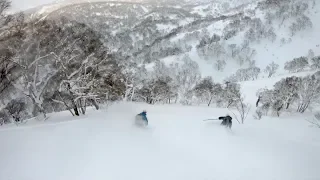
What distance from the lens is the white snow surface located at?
32.7 feet

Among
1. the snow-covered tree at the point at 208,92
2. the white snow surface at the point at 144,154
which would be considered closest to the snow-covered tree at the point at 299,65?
the snow-covered tree at the point at 208,92

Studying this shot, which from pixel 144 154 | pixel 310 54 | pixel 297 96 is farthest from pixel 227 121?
pixel 310 54

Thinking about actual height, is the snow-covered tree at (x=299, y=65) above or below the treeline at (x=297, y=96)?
above

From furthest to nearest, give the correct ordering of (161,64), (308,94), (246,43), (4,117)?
(246,43)
(161,64)
(308,94)
(4,117)

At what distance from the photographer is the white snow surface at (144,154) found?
392 inches

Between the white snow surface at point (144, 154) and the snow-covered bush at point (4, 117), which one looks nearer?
the white snow surface at point (144, 154)

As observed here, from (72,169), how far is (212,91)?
4963cm

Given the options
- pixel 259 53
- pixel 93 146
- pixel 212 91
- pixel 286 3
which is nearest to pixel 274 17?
pixel 286 3

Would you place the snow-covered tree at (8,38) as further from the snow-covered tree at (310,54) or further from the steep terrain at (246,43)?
the snow-covered tree at (310,54)

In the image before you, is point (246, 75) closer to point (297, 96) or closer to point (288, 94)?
point (297, 96)

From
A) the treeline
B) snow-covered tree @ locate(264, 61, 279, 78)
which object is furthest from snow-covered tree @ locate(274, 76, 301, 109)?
snow-covered tree @ locate(264, 61, 279, 78)

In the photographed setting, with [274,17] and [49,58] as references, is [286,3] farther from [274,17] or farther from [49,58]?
[49,58]

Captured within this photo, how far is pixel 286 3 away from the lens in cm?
15412

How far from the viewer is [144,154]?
1173 centimetres
